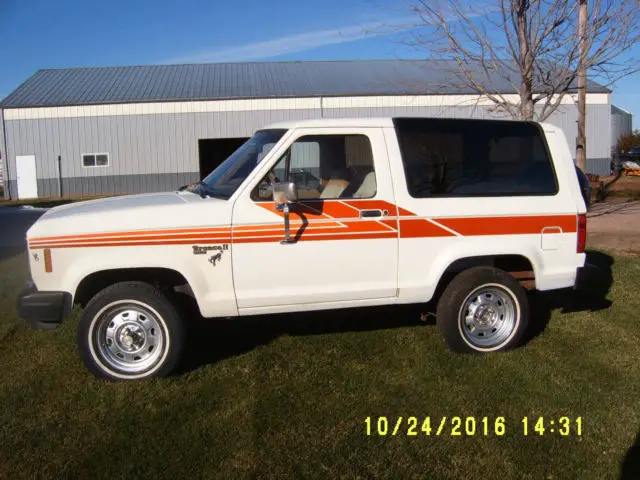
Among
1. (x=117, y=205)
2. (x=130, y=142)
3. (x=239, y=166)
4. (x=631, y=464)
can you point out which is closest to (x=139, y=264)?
(x=117, y=205)

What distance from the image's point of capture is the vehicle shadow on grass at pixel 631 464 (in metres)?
3.54

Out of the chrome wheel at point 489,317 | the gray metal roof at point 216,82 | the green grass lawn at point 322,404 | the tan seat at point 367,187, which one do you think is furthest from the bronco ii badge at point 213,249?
the gray metal roof at point 216,82

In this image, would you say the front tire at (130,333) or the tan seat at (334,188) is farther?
the tan seat at (334,188)

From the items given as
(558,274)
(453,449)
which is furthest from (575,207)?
(453,449)

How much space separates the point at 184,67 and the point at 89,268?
29380mm

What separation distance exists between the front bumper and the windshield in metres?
1.41

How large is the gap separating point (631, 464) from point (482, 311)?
1910 millimetres

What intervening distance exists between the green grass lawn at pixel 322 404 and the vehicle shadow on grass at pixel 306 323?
0.10ft

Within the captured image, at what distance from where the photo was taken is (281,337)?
19.3 ft

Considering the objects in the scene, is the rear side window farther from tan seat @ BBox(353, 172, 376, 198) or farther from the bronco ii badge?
the bronco ii badge

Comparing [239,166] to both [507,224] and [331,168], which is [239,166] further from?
[507,224]

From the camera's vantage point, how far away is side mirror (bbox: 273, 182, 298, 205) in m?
4.45

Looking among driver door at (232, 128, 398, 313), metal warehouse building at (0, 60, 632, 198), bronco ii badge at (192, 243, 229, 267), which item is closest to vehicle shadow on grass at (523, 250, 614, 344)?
driver door at (232, 128, 398, 313)

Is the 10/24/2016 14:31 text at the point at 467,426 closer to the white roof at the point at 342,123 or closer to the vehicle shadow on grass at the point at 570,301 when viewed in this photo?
the vehicle shadow on grass at the point at 570,301
